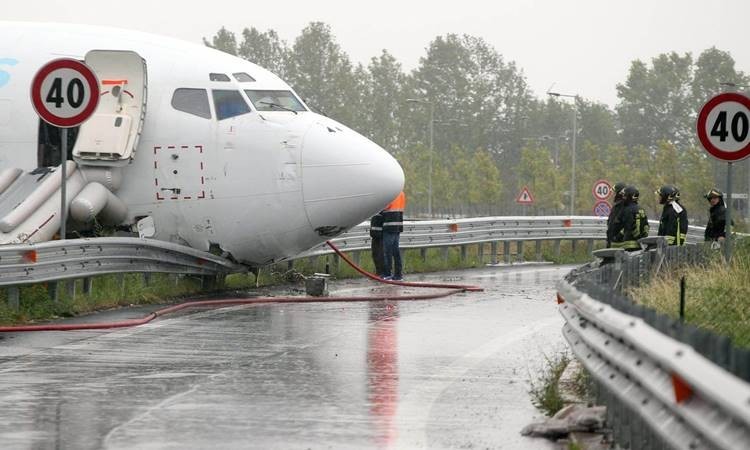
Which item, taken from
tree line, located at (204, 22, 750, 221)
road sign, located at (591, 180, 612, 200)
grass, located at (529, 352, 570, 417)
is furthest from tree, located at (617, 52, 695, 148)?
grass, located at (529, 352, 570, 417)

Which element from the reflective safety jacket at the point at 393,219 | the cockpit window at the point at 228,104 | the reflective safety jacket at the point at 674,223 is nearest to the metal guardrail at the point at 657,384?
the cockpit window at the point at 228,104

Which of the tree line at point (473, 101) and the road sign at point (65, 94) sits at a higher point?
the tree line at point (473, 101)

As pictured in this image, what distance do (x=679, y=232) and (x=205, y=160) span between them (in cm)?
701

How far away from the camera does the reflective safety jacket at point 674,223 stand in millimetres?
22922

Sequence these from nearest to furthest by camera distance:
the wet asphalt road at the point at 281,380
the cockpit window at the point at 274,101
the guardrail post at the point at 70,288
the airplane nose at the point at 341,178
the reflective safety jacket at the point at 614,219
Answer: the wet asphalt road at the point at 281,380, the guardrail post at the point at 70,288, the airplane nose at the point at 341,178, the cockpit window at the point at 274,101, the reflective safety jacket at the point at 614,219

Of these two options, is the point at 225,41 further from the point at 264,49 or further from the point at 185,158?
the point at 185,158

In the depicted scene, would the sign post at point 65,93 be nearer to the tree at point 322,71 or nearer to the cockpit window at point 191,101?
the cockpit window at point 191,101

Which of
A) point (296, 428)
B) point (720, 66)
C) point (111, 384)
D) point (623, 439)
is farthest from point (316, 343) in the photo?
point (720, 66)

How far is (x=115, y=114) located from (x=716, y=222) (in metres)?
9.63

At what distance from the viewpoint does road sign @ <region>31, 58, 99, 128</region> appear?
18.8 meters

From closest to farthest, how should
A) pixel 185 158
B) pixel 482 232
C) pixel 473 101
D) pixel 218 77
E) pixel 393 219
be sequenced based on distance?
pixel 185 158 < pixel 218 77 < pixel 393 219 < pixel 482 232 < pixel 473 101

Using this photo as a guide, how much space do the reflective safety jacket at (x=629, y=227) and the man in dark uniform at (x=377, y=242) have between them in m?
5.67

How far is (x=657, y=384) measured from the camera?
23.8 feet

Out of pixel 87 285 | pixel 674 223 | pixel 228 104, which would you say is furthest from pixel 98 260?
pixel 674 223
